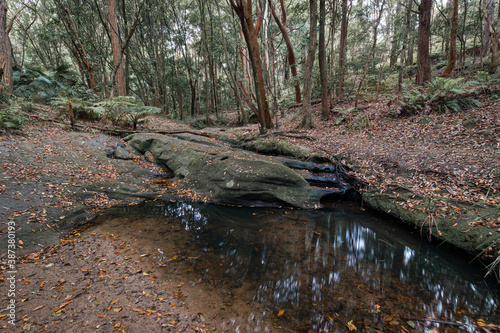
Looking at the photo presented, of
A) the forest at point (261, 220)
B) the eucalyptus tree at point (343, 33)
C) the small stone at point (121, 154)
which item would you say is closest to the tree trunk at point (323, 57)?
the forest at point (261, 220)

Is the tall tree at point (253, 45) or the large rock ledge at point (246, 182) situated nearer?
the large rock ledge at point (246, 182)

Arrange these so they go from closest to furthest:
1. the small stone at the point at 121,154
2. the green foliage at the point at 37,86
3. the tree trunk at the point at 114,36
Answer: the small stone at the point at 121,154, the green foliage at the point at 37,86, the tree trunk at the point at 114,36

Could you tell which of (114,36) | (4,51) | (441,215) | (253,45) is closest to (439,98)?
(441,215)

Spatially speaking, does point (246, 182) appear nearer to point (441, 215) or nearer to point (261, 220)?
point (261, 220)

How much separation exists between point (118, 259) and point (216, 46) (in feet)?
63.6

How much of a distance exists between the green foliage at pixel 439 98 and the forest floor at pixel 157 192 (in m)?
0.44

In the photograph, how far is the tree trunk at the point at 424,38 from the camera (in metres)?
8.73

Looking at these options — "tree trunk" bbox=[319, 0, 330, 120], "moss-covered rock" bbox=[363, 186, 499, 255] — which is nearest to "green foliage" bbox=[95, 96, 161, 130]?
"tree trunk" bbox=[319, 0, 330, 120]

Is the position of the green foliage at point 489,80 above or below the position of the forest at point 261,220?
above

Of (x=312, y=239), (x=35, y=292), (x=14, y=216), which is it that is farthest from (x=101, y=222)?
(x=312, y=239)

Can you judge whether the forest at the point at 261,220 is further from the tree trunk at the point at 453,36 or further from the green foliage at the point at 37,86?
the tree trunk at the point at 453,36

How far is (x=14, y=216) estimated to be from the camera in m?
3.58

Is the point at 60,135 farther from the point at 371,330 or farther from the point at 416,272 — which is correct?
the point at 416,272

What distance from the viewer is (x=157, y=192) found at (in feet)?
19.9
